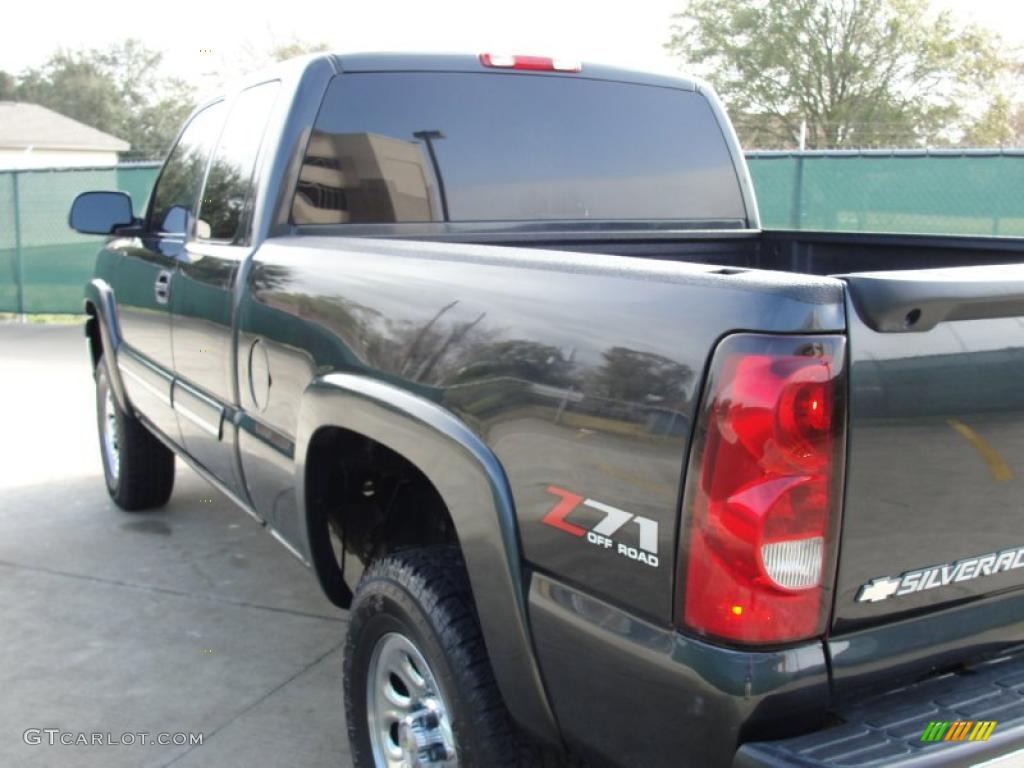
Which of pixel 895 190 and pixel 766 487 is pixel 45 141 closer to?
pixel 895 190

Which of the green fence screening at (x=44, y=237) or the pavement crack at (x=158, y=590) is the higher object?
the green fence screening at (x=44, y=237)

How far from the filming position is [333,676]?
386 cm

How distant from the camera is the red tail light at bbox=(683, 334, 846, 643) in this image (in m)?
1.71

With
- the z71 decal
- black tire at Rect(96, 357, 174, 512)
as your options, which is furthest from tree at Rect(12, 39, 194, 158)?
the z71 decal

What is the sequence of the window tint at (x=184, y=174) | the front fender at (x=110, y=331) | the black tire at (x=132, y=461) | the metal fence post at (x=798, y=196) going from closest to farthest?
the window tint at (x=184, y=174) < the front fender at (x=110, y=331) < the black tire at (x=132, y=461) < the metal fence post at (x=798, y=196)

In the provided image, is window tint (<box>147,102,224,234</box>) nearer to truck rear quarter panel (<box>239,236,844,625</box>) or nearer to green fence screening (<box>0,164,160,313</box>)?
truck rear quarter panel (<box>239,236,844,625</box>)

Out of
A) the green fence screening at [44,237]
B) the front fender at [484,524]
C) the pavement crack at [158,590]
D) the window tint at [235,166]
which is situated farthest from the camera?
the green fence screening at [44,237]

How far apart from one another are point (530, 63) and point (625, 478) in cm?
232

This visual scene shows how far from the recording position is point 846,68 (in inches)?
1714

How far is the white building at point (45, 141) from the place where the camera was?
47.3m

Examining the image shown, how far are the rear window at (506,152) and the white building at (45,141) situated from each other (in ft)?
153

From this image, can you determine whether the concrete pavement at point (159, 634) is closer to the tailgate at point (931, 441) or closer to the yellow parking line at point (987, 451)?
the tailgate at point (931, 441)

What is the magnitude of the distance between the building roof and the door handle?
157 ft

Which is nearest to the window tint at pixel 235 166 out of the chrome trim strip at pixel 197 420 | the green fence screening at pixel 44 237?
the chrome trim strip at pixel 197 420
